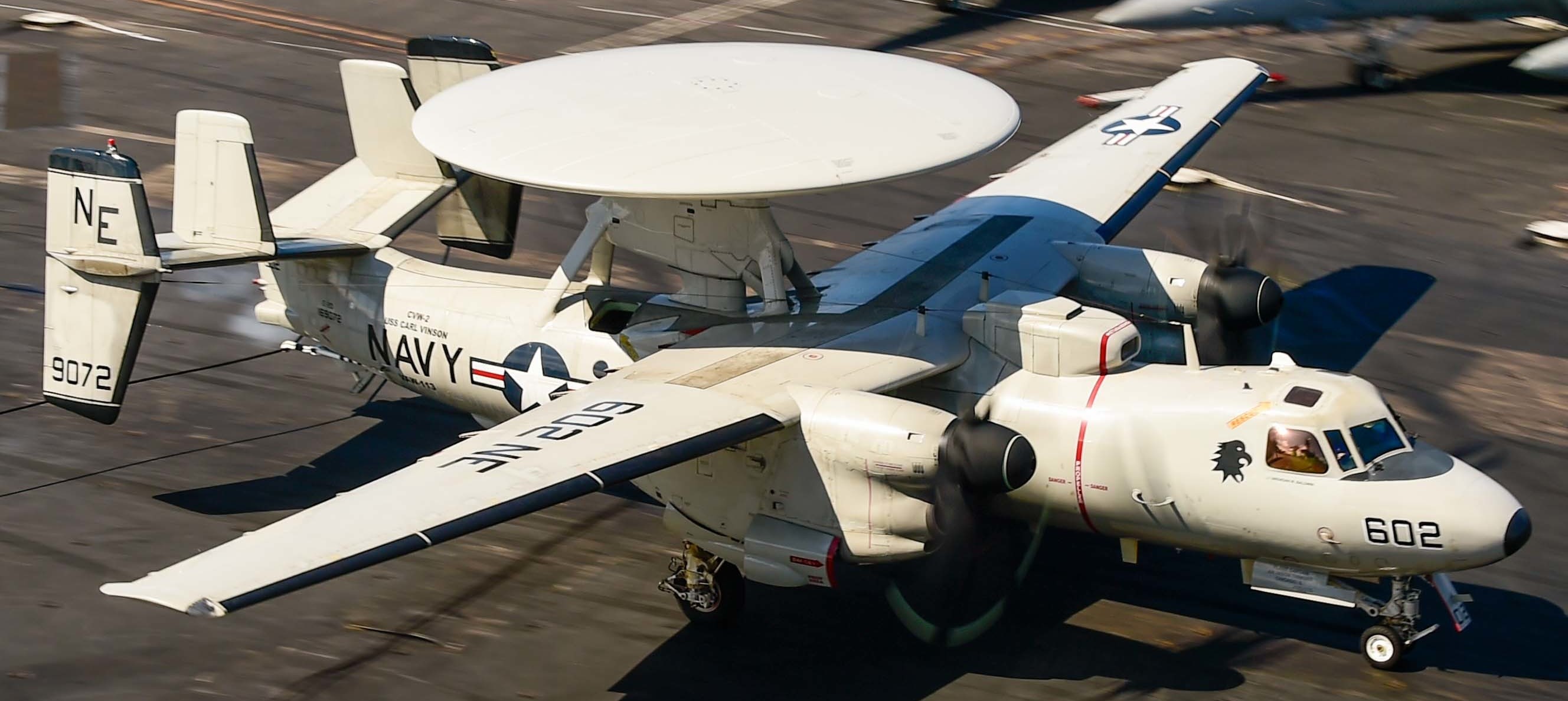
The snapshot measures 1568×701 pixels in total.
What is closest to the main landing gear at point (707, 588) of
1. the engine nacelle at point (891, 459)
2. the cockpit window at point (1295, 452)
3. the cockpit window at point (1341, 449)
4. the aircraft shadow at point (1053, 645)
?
the aircraft shadow at point (1053, 645)

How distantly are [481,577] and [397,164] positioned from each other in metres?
6.99

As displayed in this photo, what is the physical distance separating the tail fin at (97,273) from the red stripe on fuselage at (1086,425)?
1256 centimetres

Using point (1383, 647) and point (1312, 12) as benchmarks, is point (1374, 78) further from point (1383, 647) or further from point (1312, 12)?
point (1383, 647)

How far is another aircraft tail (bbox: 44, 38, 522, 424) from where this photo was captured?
808 inches

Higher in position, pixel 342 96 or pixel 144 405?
pixel 342 96

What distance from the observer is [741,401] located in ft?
56.5

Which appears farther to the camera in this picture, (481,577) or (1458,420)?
(1458,420)

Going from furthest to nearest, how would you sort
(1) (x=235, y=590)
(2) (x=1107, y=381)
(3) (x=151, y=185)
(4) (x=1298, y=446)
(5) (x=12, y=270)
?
1. (3) (x=151, y=185)
2. (5) (x=12, y=270)
3. (2) (x=1107, y=381)
4. (4) (x=1298, y=446)
5. (1) (x=235, y=590)

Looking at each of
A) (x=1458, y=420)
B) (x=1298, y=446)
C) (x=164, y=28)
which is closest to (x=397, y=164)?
(x=1298, y=446)

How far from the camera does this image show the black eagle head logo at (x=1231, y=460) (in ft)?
56.7

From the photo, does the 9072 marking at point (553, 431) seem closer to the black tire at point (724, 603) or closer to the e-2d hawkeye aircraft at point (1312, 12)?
the black tire at point (724, 603)

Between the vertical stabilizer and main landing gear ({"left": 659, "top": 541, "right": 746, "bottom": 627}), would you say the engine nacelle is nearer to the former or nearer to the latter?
main landing gear ({"left": 659, "top": 541, "right": 746, "bottom": 627})

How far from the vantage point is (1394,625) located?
17922mm

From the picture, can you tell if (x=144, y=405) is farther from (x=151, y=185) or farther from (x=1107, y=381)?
(x=1107, y=381)
